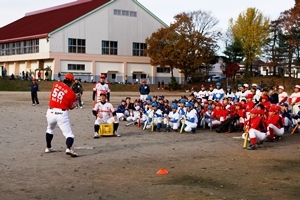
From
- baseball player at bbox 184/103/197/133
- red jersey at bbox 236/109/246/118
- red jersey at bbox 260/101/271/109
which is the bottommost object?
baseball player at bbox 184/103/197/133

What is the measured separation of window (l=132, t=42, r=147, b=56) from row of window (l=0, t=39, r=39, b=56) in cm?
1419

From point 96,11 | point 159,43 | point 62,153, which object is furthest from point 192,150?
point 96,11

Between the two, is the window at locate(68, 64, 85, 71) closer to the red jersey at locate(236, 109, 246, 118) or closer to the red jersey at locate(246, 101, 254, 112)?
the red jersey at locate(236, 109, 246, 118)

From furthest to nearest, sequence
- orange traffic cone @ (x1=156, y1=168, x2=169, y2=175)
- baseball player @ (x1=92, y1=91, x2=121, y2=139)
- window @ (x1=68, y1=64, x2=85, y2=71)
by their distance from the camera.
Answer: window @ (x1=68, y1=64, x2=85, y2=71), baseball player @ (x1=92, y1=91, x2=121, y2=139), orange traffic cone @ (x1=156, y1=168, x2=169, y2=175)

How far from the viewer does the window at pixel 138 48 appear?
70.0 m

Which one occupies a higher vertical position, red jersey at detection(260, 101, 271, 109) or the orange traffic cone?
red jersey at detection(260, 101, 271, 109)

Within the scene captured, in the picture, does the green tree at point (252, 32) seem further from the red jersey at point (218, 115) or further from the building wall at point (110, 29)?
the red jersey at point (218, 115)

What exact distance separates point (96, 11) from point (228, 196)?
60.1m

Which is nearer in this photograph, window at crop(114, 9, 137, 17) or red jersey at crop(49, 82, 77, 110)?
red jersey at crop(49, 82, 77, 110)

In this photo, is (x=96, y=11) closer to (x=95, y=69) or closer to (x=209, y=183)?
(x=95, y=69)

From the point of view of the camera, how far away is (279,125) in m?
15.7

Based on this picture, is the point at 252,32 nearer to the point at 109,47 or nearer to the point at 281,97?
the point at 109,47

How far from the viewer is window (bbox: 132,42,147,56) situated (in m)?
70.0

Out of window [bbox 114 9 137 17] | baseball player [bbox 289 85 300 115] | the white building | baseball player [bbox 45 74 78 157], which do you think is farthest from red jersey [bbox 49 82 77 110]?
window [bbox 114 9 137 17]
